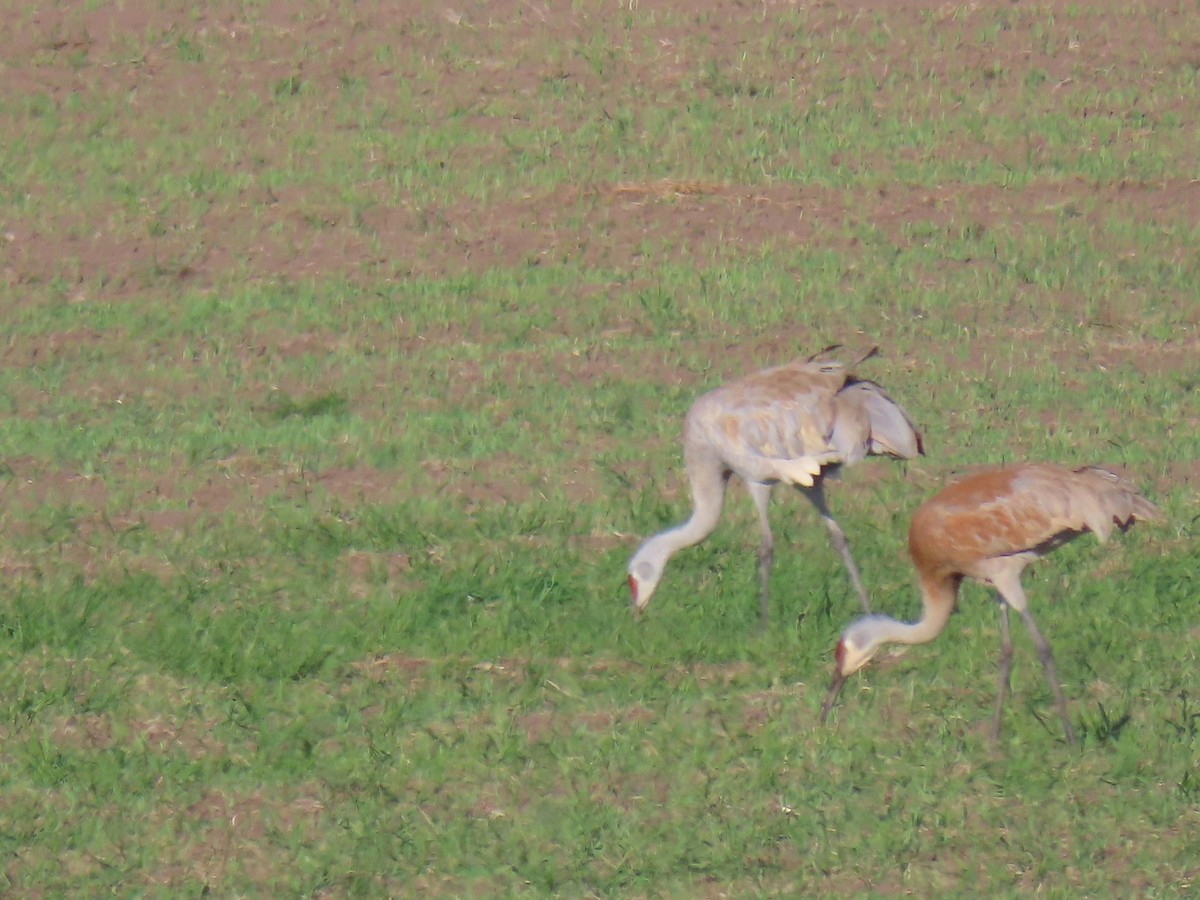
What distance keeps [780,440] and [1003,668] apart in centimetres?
147

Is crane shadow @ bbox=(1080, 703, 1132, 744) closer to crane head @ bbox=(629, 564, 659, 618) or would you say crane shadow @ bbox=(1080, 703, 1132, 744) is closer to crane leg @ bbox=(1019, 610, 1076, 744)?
crane leg @ bbox=(1019, 610, 1076, 744)

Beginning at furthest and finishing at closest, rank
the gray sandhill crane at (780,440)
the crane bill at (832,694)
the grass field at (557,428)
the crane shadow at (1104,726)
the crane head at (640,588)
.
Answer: the gray sandhill crane at (780,440)
the crane head at (640,588)
the crane bill at (832,694)
the crane shadow at (1104,726)
the grass field at (557,428)

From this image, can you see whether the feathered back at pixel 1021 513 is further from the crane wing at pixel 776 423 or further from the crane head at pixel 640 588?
the crane head at pixel 640 588

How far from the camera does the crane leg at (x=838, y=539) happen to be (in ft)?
24.0

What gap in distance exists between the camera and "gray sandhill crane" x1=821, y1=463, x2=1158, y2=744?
646 cm

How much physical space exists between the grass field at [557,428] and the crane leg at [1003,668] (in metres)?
0.07

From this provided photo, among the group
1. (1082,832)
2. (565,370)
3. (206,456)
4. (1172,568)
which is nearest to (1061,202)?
(565,370)

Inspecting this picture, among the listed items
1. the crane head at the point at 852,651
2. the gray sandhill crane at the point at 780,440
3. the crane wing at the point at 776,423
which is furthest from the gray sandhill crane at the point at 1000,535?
the crane wing at the point at 776,423

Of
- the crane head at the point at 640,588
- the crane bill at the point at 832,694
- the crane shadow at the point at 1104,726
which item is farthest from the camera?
the crane head at the point at 640,588

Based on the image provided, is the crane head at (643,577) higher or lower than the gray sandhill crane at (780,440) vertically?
lower

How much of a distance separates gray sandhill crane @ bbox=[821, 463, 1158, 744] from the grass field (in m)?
0.20

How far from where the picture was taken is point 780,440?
299 inches

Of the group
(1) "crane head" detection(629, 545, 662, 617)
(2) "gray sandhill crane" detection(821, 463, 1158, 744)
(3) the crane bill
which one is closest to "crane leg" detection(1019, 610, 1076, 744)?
(2) "gray sandhill crane" detection(821, 463, 1158, 744)

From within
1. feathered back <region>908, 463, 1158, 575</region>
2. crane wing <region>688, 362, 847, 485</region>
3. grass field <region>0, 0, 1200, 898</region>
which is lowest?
grass field <region>0, 0, 1200, 898</region>
